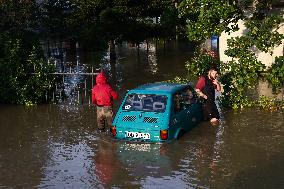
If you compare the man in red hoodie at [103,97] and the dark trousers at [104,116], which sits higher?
the man in red hoodie at [103,97]

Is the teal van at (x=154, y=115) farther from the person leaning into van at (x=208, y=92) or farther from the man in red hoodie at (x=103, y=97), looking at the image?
the person leaning into van at (x=208, y=92)

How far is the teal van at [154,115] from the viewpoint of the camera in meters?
11.0

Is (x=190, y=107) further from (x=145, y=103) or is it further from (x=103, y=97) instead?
(x=103, y=97)

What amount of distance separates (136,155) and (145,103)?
1676mm

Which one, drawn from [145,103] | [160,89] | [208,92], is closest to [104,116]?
[145,103]

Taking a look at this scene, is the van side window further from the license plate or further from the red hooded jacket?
the red hooded jacket

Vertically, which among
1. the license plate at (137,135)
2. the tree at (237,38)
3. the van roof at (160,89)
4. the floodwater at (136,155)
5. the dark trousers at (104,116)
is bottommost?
the floodwater at (136,155)

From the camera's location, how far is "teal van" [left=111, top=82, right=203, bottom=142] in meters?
11.0

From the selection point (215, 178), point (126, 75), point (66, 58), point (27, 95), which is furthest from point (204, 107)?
point (66, 58)

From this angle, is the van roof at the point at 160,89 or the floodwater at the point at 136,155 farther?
the van roof at the point at 160,89

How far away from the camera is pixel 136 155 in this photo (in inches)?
414

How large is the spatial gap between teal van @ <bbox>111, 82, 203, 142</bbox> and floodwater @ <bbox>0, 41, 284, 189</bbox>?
315 millimetres

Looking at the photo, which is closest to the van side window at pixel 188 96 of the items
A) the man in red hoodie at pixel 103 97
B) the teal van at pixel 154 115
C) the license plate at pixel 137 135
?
the teal van at pixel 154 115

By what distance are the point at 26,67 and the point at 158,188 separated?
9918 millimetres
